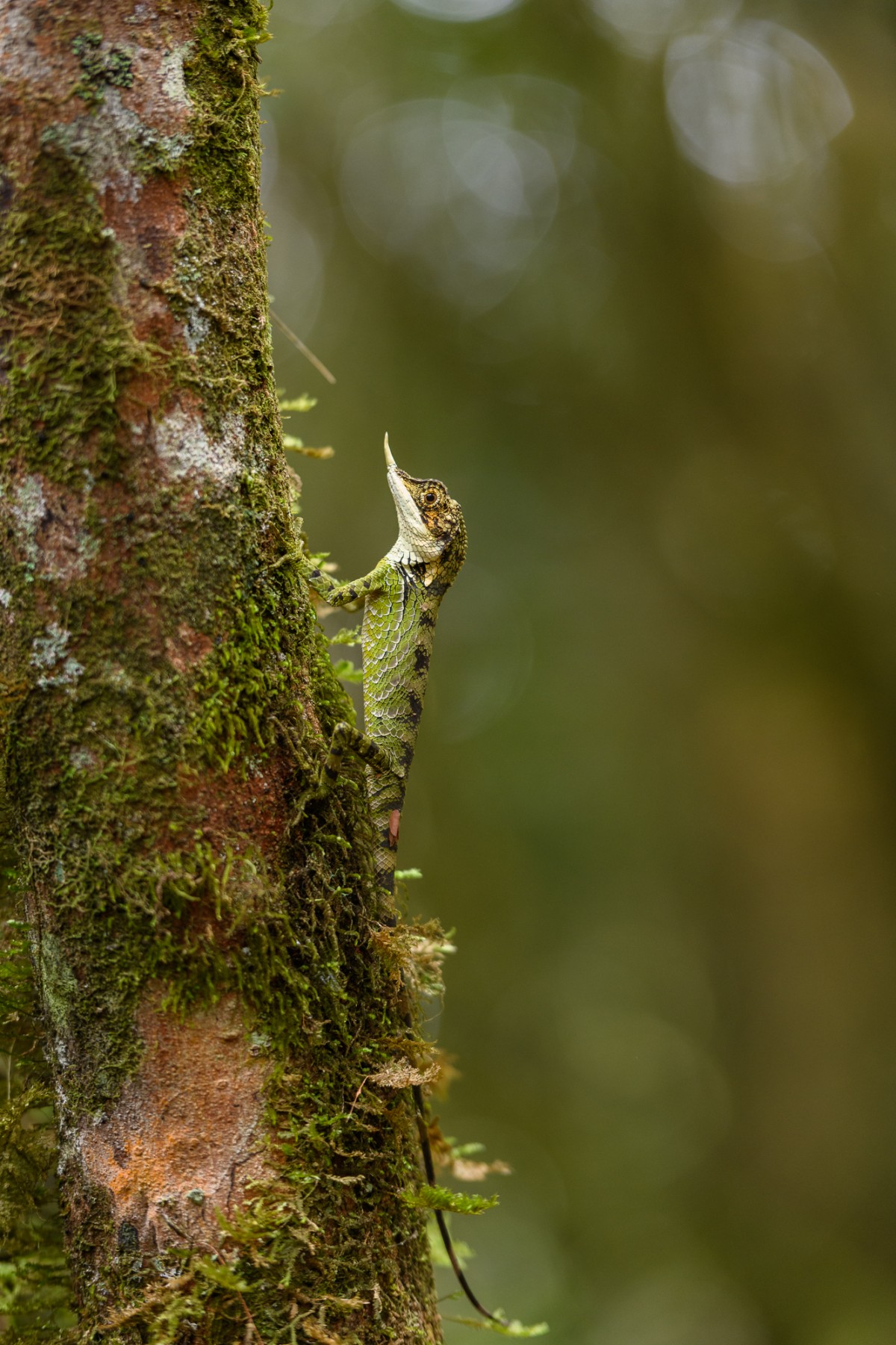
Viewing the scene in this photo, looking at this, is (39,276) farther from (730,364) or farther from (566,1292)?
(566,1292)

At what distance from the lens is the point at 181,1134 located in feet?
6.63

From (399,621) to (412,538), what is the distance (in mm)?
414

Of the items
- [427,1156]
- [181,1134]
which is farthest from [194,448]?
[427,1156]

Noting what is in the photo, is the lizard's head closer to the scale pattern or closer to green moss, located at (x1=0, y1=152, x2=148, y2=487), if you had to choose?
the scale pattern

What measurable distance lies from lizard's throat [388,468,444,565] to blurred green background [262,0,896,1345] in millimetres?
5001

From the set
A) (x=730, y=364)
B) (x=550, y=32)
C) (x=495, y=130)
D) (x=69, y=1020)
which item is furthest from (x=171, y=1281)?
(x=495, y=130)

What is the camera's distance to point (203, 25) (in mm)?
2248

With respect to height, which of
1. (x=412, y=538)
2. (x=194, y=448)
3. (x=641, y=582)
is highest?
(x=194, y=448)

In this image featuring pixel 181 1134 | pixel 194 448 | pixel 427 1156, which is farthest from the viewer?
pixel 427 1156

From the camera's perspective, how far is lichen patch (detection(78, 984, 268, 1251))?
6.57 feet

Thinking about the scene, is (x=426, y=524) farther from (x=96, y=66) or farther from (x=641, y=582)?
(x=641, y=582)

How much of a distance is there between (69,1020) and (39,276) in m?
1.70

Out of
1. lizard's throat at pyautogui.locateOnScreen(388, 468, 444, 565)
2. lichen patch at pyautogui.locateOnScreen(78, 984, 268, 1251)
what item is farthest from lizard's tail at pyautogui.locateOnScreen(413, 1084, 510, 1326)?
lizard's throat at pyautogui.locateOnScreen(388, 468, 444, 565)

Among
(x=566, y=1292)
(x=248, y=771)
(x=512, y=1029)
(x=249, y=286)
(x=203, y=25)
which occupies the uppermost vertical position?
(x=203, y=25)
